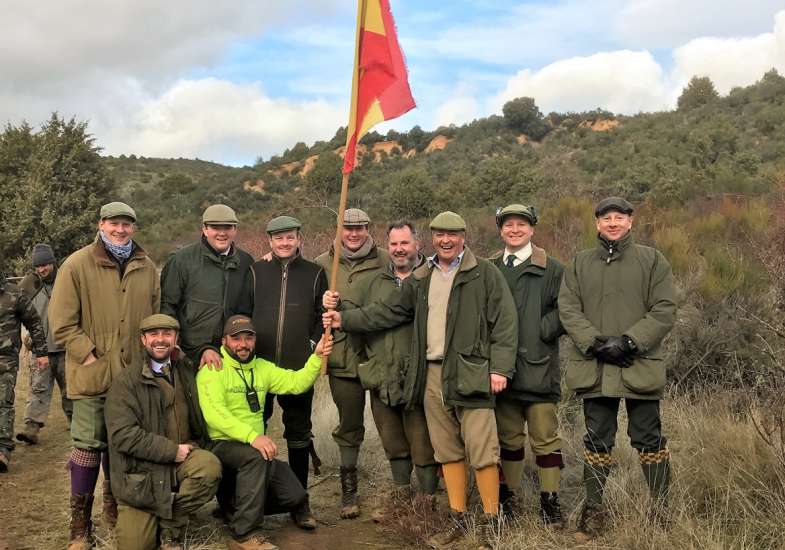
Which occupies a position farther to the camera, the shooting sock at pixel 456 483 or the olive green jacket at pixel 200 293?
the olive green jacket at pixel 200 293

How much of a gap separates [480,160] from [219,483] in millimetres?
28463

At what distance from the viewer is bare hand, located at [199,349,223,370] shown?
469 centimetres

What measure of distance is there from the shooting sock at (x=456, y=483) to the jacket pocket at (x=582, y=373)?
0.98m

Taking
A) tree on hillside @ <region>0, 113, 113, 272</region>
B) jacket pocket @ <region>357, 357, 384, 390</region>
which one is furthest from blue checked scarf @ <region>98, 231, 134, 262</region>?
tree on hillside @ <region>0, 113, 113, 272</region>

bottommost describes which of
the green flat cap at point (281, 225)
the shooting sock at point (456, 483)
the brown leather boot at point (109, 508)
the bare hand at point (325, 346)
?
the brown leather boot at point (109, 508)

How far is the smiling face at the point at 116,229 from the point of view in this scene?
15.3ft

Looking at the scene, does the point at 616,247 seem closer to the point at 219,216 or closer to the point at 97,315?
the point at 219,216

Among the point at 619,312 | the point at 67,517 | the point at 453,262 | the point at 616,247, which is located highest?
the point at 616,247

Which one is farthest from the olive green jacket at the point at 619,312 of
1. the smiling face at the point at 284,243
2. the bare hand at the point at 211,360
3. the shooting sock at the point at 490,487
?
the bare hand at the point at 211,360

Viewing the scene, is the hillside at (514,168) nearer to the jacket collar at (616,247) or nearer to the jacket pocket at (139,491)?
the jacket collar at (616,247)

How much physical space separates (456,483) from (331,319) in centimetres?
143

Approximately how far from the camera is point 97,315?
181 inches

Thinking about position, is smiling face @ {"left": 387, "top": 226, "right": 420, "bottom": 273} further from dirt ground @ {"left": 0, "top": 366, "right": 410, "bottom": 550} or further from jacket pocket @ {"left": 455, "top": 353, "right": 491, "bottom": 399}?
dirt ground @ {"left": 0, "top": 366, "right": 410, "bottom": 550}

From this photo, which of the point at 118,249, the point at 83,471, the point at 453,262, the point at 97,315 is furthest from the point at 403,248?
the point at 83,471
